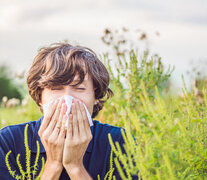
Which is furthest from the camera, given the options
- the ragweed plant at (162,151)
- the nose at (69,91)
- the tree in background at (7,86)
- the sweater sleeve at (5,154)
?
the tree in background at (7,86)

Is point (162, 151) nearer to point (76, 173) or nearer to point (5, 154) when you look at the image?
point (76, 173)

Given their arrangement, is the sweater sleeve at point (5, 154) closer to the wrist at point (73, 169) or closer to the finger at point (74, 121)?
the wrist at point (73, 169)

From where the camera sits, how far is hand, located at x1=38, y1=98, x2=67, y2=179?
2.06 meters

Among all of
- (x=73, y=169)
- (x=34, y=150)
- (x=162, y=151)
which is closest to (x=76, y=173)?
(x=73, y=169)

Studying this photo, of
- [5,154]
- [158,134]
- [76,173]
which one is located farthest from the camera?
[5,154]

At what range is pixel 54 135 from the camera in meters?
2.06

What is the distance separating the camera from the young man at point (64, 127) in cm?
208

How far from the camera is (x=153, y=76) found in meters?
3.65

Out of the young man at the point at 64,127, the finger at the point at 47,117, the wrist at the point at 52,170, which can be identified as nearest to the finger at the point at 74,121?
the young man at the point at 64,127

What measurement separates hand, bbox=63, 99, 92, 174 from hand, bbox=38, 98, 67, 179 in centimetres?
5

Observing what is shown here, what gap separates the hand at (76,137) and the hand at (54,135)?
46 millimetres

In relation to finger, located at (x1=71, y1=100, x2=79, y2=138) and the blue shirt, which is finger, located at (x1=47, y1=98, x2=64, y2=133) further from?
the blue shirt

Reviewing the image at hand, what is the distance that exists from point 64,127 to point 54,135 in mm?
85

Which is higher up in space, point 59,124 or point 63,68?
point 63,68
